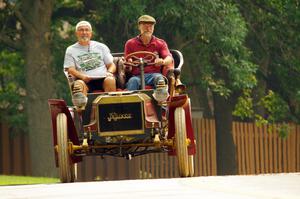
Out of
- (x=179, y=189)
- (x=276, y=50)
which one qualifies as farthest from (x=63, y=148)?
(x=276, y=50)

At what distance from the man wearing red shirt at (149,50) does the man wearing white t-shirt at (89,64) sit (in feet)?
0.98

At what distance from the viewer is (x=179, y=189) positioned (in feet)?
43.3

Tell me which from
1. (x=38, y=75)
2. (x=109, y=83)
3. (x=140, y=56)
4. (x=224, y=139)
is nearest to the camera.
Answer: (x=109, y=83)

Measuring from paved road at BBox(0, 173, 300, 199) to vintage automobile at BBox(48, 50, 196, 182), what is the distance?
2.08 meters

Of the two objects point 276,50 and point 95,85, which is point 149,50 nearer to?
point 95,85

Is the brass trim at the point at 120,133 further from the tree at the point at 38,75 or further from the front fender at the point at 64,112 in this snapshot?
the tree at the point at 38,75

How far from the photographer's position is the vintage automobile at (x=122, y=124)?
17.2 metres

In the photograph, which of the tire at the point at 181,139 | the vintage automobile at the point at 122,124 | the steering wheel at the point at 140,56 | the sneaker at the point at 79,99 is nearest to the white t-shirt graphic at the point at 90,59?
the steering wheel at the point at 140,56

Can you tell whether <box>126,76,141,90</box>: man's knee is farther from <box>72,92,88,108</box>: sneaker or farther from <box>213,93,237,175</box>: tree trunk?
<box>213,93,237,175</box>: tree trunk

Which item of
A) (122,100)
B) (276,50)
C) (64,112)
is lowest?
(64,112)

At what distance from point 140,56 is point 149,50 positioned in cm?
18

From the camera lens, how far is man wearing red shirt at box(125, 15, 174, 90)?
17781 millimetres

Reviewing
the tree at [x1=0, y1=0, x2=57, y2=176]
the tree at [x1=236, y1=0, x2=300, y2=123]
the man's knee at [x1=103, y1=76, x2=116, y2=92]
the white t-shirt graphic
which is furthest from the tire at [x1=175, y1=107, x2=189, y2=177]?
the tree at [x1=236, y1=0, x2=300, y2=123]

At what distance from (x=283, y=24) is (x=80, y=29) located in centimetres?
1627
